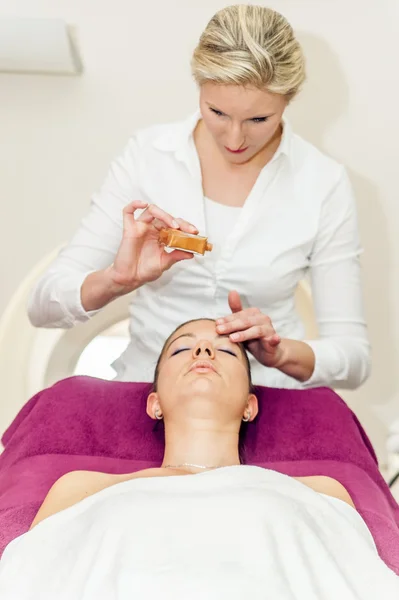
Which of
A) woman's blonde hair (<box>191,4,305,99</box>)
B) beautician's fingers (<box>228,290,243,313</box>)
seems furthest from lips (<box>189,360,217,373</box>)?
woman's blonde hair (<box>191,4,305,99</box>)

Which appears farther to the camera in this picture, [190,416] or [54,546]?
[190,416]

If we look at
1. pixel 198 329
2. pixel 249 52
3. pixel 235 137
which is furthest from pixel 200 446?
pixel 249 52

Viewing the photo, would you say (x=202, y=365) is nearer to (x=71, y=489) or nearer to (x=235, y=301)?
(x=235, y=301)

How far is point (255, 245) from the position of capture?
1.70m

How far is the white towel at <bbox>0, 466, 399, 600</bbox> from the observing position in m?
1.05

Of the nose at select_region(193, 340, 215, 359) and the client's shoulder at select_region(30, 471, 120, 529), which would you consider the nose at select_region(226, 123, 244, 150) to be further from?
the client's shoulder at select_region(30, 471, 120, 529)

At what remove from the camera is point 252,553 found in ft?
3.60

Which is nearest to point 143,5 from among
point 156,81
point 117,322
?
point 156,81

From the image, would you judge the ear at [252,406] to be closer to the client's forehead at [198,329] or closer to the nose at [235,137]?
the client's forehead at [198,329]

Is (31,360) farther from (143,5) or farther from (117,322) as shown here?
(143,5)

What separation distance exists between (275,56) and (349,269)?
20.5 inches

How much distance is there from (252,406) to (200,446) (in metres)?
0.17

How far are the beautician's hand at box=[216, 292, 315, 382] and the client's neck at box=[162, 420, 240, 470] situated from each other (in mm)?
178

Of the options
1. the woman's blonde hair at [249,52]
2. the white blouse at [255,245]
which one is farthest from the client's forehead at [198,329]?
the woman's blonde hair at [249,52]
